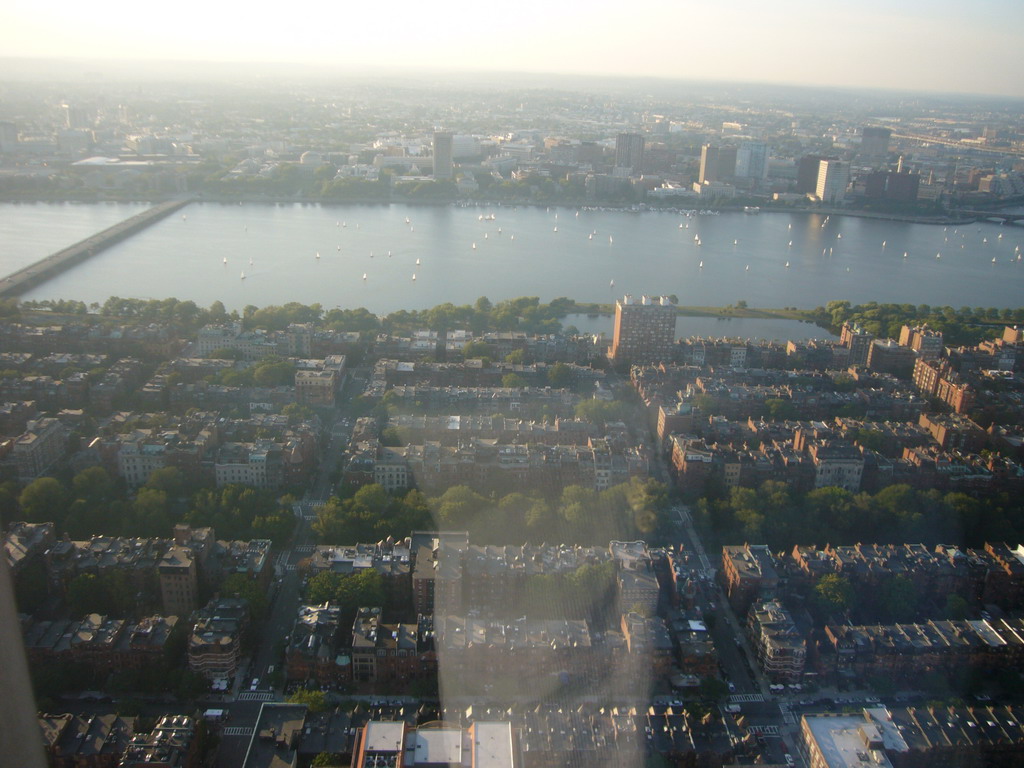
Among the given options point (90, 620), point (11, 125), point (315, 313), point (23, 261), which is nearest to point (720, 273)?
point (315, 313)

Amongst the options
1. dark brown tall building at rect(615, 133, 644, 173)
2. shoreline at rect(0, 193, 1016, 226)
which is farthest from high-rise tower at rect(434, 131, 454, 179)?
dark brown tall building at rect(615, 133, 644, 173)

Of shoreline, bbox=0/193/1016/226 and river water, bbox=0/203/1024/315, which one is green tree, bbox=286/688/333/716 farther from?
shoreline, bbox=0/193/1016/226

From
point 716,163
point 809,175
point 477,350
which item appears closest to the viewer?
point 477,350

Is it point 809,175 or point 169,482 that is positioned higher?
point 809,175

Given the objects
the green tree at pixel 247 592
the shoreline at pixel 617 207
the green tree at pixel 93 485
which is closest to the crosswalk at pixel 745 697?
the green tree at pixel 247 592

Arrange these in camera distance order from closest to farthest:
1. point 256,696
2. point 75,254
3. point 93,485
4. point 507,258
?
point 256,696 < point 93,485 < point 75,254 < point 507,258

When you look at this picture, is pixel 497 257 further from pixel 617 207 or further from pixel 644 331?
pixel 617 207

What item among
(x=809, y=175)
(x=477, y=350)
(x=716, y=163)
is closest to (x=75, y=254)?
(x=477, y=350)
